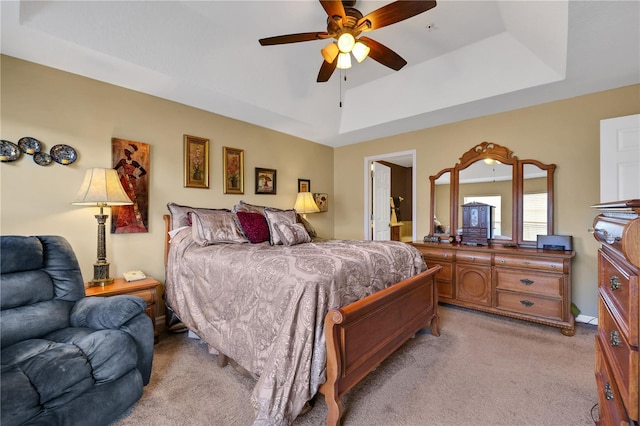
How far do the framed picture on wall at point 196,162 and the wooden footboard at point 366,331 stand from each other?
8.32 feet

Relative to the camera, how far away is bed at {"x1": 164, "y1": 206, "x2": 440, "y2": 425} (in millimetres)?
1500

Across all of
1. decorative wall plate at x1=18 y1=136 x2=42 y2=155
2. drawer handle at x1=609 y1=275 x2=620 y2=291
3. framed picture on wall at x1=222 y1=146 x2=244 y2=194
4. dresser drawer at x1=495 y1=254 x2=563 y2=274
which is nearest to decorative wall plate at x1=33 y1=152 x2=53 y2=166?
decorative wall plate at x1=18 y1=136 x2=42 y2=155

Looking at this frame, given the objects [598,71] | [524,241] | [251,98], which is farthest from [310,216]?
[598,71]

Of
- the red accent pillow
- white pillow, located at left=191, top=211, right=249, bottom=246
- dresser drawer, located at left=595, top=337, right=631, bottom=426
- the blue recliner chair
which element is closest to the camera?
dresser drawer, located at left=595, top=337, right=631, bottom=426

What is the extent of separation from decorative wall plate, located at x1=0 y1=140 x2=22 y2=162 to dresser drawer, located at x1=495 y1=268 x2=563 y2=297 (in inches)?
184

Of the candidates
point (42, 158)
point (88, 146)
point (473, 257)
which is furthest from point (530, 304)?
point (42, 158)

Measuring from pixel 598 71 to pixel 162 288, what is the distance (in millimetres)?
4838

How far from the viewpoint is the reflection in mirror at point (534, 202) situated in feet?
10.6

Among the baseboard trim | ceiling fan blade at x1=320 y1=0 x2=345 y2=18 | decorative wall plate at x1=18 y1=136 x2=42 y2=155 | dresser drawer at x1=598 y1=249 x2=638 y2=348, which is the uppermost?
ceiling fan blade at x1=320 y1=0 x2=345 y2=18

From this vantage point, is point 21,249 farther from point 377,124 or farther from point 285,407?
point 377,124

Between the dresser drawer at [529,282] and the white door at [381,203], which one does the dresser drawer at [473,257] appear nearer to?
the dresser drawer at [529,282]

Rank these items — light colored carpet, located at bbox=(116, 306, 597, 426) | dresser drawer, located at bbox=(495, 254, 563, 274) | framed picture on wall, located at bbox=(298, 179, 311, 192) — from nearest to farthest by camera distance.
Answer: light colored carpet, located at bbox=(116, 306, 597, 426) → dresser drawer, located at bbox=(495, 254, 563, 274) → framed picture on wall, located at bbox=(298, 179, 311, 192)

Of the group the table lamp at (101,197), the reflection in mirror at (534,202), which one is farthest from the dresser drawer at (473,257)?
the table lamp at (101,197)

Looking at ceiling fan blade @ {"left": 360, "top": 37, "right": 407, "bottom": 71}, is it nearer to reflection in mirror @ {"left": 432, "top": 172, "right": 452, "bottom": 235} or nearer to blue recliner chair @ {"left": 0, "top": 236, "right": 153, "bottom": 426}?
reflection in mirror @ {"left": 432, "top": 172, "right": 452, "bottom": 235}
